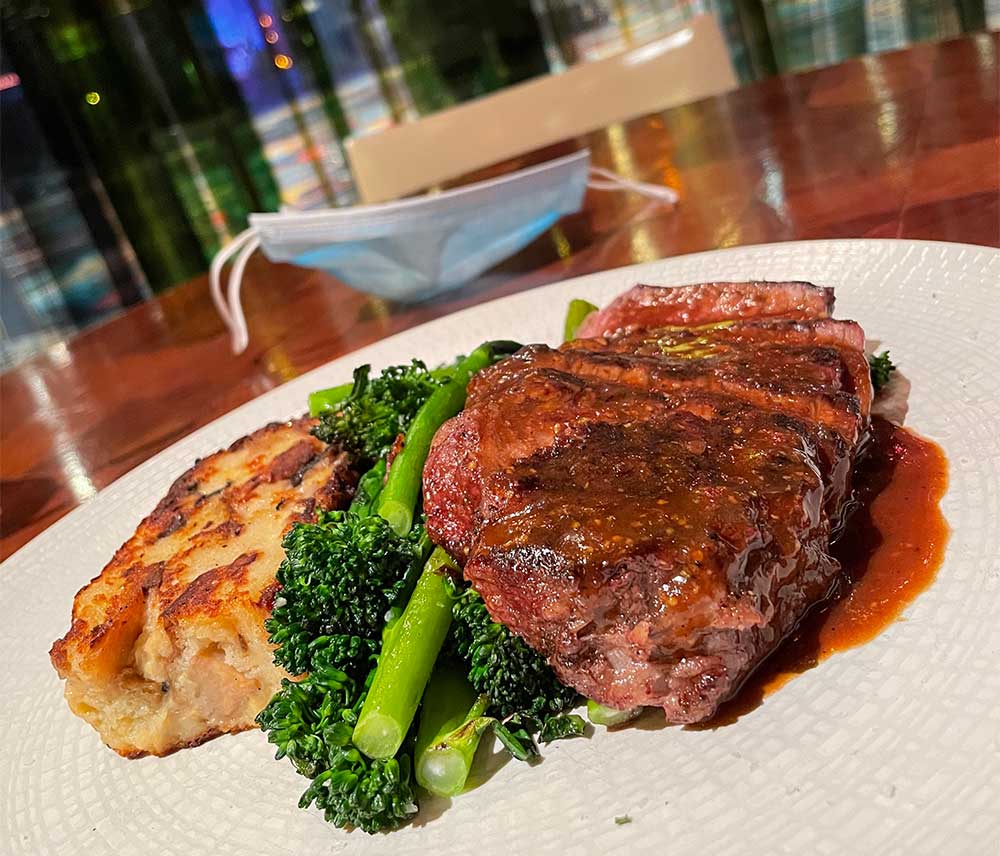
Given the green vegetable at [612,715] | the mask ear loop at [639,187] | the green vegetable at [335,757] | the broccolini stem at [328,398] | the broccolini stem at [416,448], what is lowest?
the green vegetable at [612,715]

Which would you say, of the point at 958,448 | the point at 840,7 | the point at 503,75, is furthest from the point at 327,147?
the point at 958,448

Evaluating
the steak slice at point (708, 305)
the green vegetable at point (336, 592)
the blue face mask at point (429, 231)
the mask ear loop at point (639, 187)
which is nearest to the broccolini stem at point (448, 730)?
the green vegetable at point (336, 592)

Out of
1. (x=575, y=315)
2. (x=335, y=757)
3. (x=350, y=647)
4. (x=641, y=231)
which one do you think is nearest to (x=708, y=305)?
(x=575, y=315)

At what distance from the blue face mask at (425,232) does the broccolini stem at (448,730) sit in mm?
2028

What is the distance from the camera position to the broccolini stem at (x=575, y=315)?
274cm

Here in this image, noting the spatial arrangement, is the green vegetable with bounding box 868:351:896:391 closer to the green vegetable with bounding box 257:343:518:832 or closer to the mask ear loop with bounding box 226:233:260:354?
the green vegetable with bounding box 257:343:518:832

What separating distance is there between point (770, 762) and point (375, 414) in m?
1.42

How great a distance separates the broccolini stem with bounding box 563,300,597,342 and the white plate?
79 centimetres

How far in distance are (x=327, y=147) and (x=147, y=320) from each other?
6305 millimetres

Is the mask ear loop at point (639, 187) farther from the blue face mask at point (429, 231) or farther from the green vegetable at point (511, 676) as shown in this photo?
the green vegetable at point (511, 676)

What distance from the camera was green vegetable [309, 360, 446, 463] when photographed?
2.38 meters

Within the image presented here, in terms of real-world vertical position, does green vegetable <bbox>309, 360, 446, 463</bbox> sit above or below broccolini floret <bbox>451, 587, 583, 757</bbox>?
above

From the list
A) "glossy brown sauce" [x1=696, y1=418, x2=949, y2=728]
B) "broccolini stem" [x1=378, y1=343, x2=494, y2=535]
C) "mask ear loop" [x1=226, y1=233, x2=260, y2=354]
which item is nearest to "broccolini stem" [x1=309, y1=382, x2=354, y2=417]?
"broccolini stem" [x1=378, y1=343, x2=494, y2=535]

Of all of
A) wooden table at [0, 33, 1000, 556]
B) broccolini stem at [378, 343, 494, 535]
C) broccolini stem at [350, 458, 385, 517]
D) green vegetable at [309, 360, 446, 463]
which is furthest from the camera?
wooden table at [0, 33, 1000, 556]
